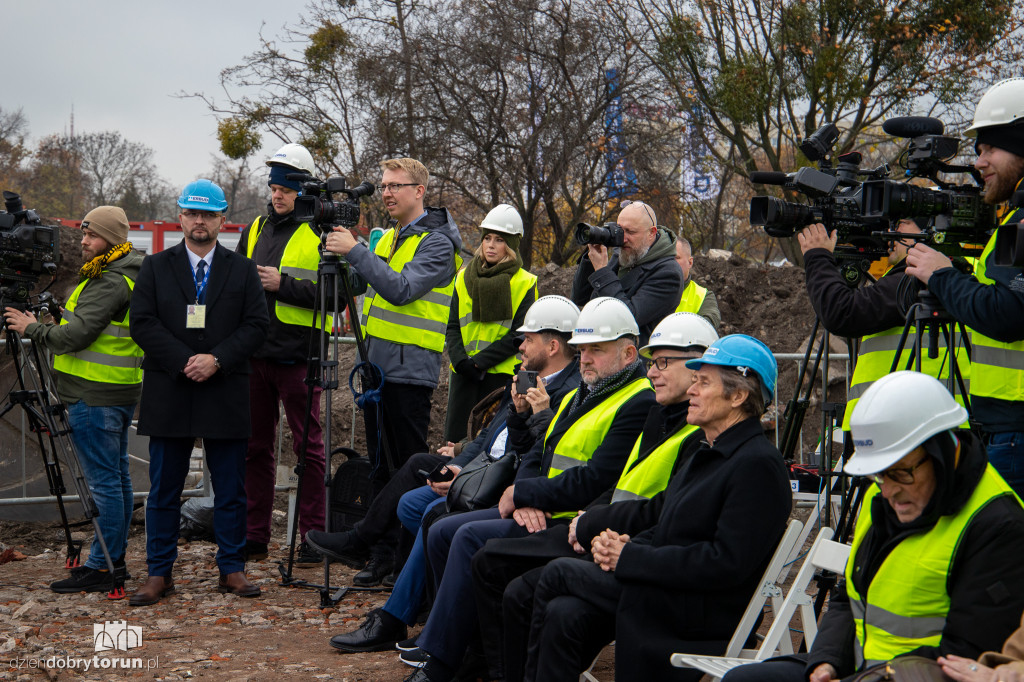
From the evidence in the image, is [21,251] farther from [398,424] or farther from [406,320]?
[398,424]

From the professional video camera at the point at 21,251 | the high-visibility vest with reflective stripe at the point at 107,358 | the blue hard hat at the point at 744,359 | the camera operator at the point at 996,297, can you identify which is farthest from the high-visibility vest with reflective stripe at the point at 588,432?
the professional video camera at the point at 21,251

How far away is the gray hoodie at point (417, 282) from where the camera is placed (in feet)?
21.3

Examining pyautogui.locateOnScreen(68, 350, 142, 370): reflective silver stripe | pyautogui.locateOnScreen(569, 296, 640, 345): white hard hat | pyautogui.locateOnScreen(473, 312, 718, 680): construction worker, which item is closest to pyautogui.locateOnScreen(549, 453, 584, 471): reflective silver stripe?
pyautogui.locateOnScreen(473, 312, 718, 680): construction worker

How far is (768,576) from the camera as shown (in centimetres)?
371

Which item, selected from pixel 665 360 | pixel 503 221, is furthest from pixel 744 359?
pixel 503 221

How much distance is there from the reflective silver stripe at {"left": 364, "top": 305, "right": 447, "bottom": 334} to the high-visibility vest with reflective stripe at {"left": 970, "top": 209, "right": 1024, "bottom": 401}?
3722mm

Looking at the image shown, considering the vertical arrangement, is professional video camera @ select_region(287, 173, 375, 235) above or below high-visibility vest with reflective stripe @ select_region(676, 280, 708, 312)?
above

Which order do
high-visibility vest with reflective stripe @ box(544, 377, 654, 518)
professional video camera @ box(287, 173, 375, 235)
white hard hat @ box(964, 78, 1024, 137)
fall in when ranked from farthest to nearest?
1. professional video camera @ box(287, 173, 375, 235)
2. high-visibility vest with reflective stripe @ box(544, 377, 654, 518)
3. white hard hat @ box(964, 78, 1024, 137)

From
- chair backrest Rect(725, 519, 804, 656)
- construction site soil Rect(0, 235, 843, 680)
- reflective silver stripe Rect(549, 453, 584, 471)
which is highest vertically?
reflective silver stripe Rect(549, 453, 584, 471)

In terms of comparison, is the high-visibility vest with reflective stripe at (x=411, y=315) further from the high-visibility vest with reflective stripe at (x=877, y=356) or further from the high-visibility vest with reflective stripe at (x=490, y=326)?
the high-visibility vest with reflective stripe at (x=877, y=356)

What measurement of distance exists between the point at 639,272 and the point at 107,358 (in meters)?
3.39

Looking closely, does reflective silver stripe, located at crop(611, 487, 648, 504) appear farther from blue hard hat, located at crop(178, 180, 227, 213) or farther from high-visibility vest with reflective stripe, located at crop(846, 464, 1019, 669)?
blue hard hat, located at crop(178, 180, 227, 213)

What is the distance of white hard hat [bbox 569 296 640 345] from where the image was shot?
4.91m

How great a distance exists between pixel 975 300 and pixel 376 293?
412cm
